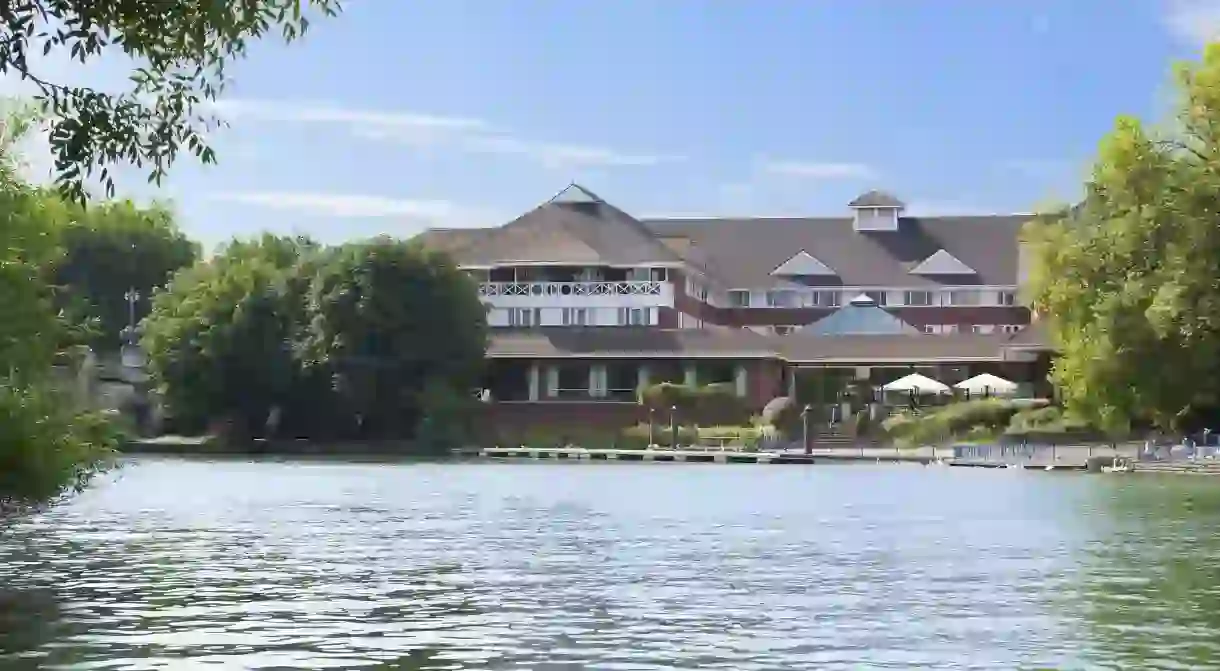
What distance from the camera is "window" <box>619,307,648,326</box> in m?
82.3

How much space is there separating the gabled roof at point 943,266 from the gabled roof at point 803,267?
471cm

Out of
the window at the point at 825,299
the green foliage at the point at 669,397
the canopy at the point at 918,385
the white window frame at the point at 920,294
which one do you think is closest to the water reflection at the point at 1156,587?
the canopy at the point at 918,385

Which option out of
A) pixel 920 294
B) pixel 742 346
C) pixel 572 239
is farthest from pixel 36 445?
pixel 920 294

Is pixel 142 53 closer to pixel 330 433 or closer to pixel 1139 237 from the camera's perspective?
pixel 1139 237

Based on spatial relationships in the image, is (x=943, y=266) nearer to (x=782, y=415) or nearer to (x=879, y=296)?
(x=879, y=296)

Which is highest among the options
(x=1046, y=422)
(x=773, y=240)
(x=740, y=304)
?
(x=773, y=240)

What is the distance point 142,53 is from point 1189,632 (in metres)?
10.3

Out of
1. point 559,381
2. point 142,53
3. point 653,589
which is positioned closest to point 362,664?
point 142,53

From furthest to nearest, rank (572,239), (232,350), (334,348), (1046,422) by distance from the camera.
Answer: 1. (572,239)
2. (232,350)
3. (334,348)
4. (1046,422)

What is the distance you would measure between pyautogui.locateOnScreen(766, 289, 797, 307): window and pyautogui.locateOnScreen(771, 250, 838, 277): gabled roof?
1021 millimetres

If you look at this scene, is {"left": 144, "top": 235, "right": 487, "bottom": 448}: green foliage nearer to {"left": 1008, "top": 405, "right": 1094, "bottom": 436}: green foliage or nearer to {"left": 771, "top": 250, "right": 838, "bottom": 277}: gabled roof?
{"left": 1008, "top": 405, "right": 1094, "bottom": 436}: green foliage

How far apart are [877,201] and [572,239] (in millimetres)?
23770

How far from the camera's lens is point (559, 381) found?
78.2 meters

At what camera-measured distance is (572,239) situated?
84750mm
